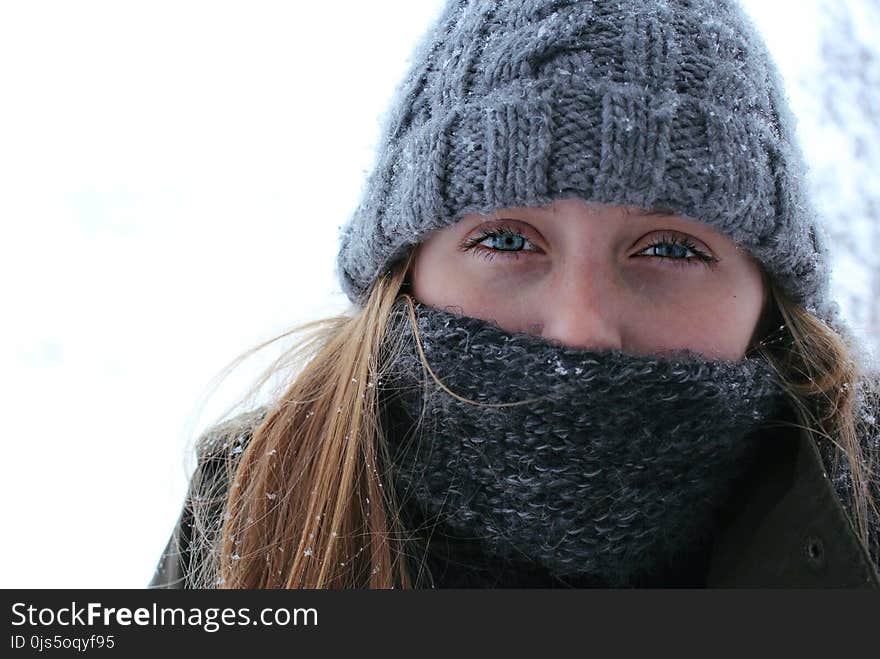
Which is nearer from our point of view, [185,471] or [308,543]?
[308,543]

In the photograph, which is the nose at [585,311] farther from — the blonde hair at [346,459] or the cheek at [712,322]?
the blonde hair at [346,459]

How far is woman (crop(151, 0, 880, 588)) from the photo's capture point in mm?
1191

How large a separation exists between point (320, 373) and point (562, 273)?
518 mm

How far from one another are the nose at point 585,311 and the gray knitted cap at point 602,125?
5.0 inches

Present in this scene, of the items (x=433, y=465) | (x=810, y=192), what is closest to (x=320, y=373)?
(x=433, y=465)

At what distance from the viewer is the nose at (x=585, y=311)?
3.94 ft

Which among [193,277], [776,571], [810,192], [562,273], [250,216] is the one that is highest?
[250,216]

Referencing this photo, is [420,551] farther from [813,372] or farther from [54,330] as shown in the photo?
[54,330]

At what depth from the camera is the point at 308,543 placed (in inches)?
50.6

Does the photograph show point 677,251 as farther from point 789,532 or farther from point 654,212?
point 789,532

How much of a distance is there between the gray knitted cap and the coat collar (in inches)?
13.5

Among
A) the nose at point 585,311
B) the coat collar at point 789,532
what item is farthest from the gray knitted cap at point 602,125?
the coat collar at point 789,532

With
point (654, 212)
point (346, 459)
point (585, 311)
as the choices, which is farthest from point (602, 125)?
point (346, 459)

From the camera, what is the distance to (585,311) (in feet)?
3.96
